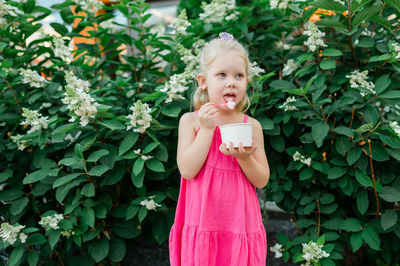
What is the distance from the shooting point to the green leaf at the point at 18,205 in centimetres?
206

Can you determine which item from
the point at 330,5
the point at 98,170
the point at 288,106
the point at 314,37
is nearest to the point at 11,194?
the point at 98,170

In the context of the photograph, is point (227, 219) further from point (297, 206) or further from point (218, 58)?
point (297, 206)

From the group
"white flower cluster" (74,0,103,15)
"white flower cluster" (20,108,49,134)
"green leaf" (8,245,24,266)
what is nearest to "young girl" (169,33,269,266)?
"white flower cluster" (20,108,49,134)

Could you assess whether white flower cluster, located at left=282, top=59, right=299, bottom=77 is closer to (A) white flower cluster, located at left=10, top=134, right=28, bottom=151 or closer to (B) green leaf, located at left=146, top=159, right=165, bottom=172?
(B) green leaf, located at left=146, top=159, right=165, bottom=172

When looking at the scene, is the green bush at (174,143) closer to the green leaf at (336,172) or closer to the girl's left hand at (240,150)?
the green leaf at (336,172)

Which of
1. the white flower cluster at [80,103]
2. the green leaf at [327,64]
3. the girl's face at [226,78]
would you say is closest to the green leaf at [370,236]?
the green leaf at [327,64]

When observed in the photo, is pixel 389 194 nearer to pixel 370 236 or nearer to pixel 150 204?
pixel 370 236

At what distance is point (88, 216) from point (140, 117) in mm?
666

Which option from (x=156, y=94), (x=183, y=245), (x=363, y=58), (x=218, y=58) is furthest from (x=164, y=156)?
(x=363, y=58)

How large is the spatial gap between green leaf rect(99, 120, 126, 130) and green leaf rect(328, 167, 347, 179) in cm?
124

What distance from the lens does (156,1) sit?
537cm

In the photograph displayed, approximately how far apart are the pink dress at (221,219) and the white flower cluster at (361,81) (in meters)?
0.93

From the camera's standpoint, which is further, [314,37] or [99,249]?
[99,249]

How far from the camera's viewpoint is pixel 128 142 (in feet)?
6.25
